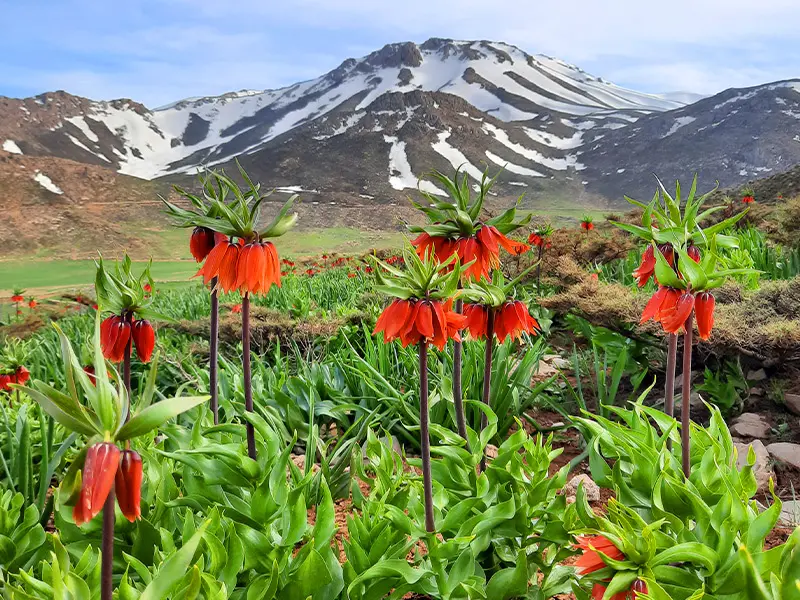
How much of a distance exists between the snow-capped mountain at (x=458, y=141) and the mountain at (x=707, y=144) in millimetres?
225

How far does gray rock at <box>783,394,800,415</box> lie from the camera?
3699 mm

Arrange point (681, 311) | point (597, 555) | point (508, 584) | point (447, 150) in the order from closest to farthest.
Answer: point (597, 555) < point (508, 584) < point (681, 311) < point (447, 150)

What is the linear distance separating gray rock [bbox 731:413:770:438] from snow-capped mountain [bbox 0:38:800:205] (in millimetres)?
62045

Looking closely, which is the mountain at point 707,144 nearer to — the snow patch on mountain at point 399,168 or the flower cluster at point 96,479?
the snow patch on mountain at point 399,168

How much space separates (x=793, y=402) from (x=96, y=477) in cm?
397

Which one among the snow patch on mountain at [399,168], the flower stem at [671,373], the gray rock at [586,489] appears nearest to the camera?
the flower stem at [671,373]

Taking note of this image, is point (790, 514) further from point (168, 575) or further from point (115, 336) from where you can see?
point (115, 336)

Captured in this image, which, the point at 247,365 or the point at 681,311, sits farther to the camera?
the point at 247,365

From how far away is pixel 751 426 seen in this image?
359 centimetres

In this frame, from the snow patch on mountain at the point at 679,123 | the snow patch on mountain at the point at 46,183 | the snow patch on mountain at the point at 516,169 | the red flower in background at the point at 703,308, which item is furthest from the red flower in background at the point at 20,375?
the snow patch on mountain at the point at 679,123

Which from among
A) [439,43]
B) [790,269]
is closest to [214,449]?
[790,269]

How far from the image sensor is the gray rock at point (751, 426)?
354cm

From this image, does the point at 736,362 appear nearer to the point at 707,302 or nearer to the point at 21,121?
the point at 707,302

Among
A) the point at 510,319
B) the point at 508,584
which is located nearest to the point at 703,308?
the point at 510,319
